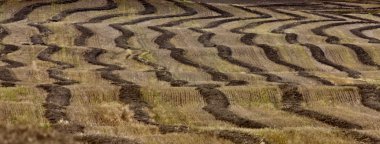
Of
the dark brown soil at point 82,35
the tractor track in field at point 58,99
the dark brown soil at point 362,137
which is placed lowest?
the dark brown soil at point 82,35

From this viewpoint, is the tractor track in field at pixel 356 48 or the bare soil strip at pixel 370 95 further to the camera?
the tractor track in field at pixel 356 48

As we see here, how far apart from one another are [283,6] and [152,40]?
191ft

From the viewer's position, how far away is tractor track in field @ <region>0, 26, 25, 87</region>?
4032 centimetres

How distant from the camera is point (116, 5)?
341ft

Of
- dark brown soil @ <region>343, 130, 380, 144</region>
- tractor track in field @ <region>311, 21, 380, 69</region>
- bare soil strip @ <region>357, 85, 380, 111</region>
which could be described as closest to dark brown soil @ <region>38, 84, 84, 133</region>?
dark brown soil @ <region>343, 130, 380, 144</region>

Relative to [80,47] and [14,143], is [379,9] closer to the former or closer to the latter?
[80,47]

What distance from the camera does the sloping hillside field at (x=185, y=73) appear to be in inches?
968

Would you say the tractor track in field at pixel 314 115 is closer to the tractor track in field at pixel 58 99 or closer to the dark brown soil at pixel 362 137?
the dark brown soil at pixel 362 137

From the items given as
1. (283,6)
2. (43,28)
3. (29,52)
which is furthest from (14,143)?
(283,6)

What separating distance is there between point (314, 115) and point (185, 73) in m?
19.3

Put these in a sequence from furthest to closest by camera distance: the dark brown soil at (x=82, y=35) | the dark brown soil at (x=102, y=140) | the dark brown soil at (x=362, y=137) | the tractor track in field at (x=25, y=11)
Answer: the tractor track in field at (x=25, y=11) < the dark brown soil at (x=82, y=35) < the dark brown soil at (x=362, y=137) < the dark brown soil at (x=102, y=140)

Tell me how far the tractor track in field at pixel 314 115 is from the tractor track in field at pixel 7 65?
1481cm

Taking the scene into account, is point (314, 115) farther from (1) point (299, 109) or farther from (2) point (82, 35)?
(2) point (82, 35)

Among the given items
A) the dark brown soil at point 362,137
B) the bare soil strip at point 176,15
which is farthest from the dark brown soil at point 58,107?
Result: the bare soil strip at point 176,15
